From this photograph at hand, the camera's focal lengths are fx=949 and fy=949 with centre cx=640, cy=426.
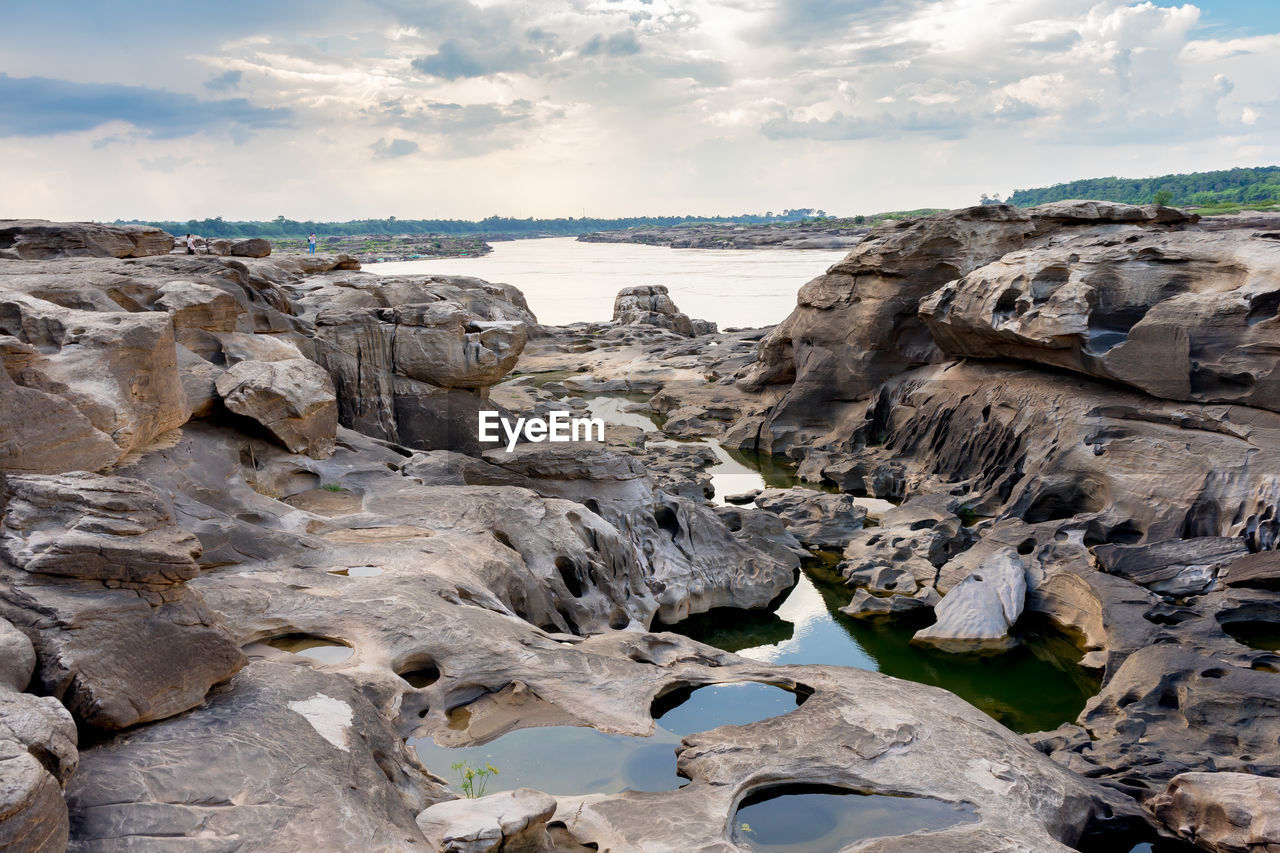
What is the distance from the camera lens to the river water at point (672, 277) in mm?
44922

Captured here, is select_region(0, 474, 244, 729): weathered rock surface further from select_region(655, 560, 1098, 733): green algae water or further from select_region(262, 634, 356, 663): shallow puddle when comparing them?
select_region(655, 560, 1098, 733): green algae water

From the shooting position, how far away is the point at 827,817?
21.5ft

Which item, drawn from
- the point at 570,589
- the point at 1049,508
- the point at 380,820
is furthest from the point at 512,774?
the point at 1049,508

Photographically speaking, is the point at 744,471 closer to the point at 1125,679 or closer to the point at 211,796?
the point at 1125,679

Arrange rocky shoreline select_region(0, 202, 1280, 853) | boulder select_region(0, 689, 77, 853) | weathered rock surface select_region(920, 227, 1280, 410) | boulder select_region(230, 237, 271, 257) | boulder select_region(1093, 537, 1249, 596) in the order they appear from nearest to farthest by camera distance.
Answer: boulder select_region(0, 689, 77, 853), rocky shoreline select_region(0, 202, 1280, 853), boulder select_region(1093, 537, 1249, 596), weathered rock surface select_region(920, 227, 1280, 410), boulder select_region(230, 237, 271, 257)

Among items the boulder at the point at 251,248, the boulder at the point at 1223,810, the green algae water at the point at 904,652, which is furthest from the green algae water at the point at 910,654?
the boulder at the point at 251,248

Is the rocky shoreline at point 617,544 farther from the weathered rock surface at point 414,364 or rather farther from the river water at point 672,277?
the river water at point 672,277

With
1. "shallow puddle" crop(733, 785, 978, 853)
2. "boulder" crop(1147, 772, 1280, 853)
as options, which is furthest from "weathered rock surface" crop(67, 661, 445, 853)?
"boulder" crop(1147, 772, 1280, 853)

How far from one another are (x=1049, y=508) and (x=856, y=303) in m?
7.54

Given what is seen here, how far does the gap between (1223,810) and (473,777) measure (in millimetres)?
5285

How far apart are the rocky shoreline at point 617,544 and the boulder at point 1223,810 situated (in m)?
0.03

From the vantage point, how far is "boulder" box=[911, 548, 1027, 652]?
11.7 m

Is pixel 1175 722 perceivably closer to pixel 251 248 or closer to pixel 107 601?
pixel 107 601

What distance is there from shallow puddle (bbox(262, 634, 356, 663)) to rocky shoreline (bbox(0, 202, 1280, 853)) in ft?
0.19
